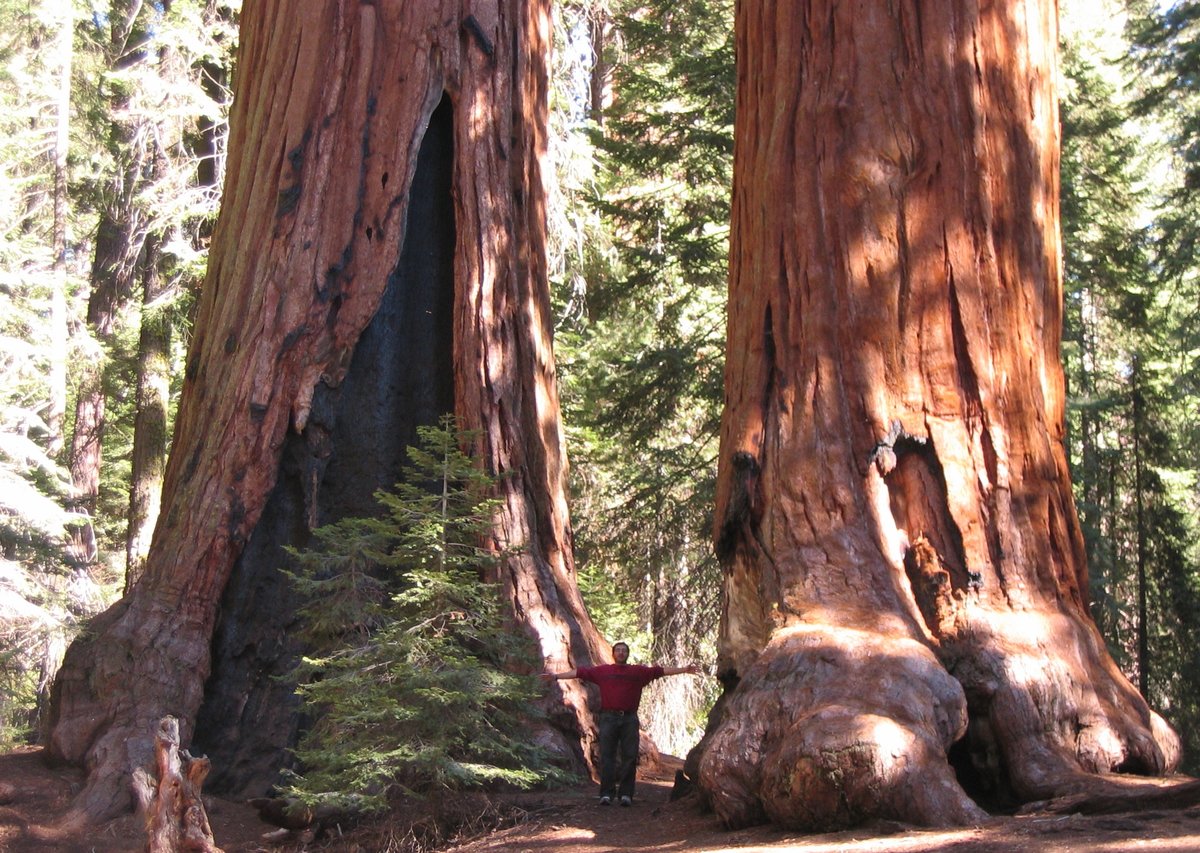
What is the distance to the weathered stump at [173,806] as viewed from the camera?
5715 millimetres

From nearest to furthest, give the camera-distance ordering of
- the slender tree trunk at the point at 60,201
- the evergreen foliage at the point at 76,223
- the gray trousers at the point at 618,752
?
the gray trousers at the point at 618,752
the evergreen foliage at the point at 76,223
the slender tree trunk at the point at 60,201

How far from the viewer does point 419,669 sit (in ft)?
21.9

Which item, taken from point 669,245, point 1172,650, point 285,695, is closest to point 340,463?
point 285,695

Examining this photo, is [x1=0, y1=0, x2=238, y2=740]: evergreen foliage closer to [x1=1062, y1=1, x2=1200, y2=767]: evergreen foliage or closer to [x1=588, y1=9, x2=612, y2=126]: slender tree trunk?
[x1=588, y1=9, x2=612, y2=126]: slender tree trunk

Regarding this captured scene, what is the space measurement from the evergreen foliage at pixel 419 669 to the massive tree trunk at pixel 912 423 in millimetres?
1326

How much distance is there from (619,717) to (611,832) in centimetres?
134

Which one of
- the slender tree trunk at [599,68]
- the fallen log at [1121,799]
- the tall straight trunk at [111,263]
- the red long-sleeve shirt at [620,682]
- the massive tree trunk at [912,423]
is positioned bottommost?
the fallen log at [1121,799]

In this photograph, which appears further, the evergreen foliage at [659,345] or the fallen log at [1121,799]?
the evergreen foliage at [659,345]

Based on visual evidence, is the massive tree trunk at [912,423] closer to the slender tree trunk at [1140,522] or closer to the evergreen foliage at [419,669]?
the evergreen foliage at [419,669]

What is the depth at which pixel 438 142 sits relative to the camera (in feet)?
32.6

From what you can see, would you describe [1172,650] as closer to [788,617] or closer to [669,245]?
[669,245]

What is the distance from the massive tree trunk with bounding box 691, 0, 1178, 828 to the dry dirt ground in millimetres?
537

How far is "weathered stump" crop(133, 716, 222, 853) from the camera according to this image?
18.7ft

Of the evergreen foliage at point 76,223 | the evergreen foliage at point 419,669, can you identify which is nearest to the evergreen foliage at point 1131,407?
the evergreen foliage at point 419,669
